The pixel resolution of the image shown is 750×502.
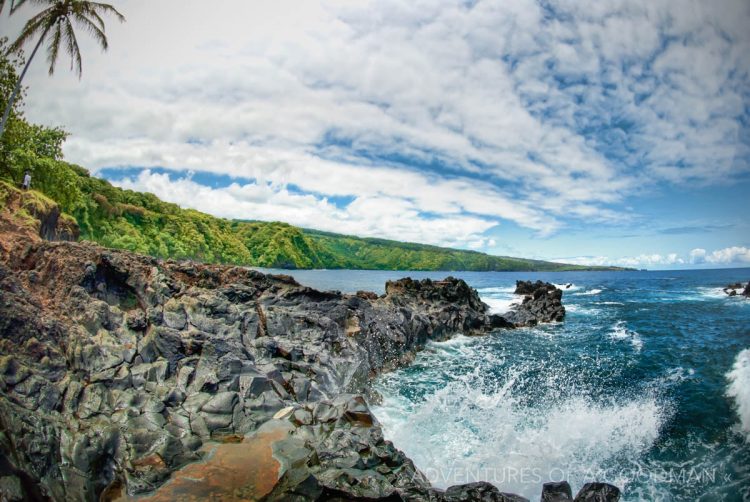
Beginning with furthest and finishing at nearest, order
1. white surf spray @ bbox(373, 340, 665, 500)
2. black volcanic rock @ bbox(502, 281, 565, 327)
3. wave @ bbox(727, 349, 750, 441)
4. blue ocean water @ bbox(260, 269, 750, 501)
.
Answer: black volcanic rock @ bbox(502, 281, 565, 327), wave @ bbox(727, 349, 750, 441), white surf spray @ bbox(373, 340, 665, 500), blue ocean water @ bbox(260, 269, 750, 501)

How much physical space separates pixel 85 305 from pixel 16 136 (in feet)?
70.6

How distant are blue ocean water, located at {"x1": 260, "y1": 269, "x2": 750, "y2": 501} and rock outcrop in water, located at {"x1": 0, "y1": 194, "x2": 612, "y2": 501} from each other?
367 cm

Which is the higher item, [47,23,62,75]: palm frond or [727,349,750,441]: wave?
[47,23,62,75]: palm frond

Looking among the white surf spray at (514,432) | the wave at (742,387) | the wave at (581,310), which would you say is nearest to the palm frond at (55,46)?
the white surf spray at (514,432)

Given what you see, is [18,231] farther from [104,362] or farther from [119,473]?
[119,473]

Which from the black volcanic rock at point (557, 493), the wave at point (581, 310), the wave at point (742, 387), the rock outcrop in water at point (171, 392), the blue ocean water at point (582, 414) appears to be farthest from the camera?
the wave at point (581, 310)

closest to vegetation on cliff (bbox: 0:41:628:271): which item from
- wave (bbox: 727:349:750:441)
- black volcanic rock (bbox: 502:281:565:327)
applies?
wave (bbox: 727:349:750:441)

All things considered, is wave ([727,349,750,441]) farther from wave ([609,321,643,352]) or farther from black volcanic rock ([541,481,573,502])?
black volcanic rock ([541,481,573,502])

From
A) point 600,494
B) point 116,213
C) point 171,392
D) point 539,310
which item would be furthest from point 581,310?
point 116,213

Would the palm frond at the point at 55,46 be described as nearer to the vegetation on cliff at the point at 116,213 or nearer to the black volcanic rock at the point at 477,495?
the vegetation on cliff at the point at 116,213

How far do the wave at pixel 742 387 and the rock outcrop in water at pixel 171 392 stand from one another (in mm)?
14824

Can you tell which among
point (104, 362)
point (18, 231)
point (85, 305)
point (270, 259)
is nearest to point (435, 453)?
point (104, 362)

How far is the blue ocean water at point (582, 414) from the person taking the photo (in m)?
13.2

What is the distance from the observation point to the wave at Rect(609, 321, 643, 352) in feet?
105
